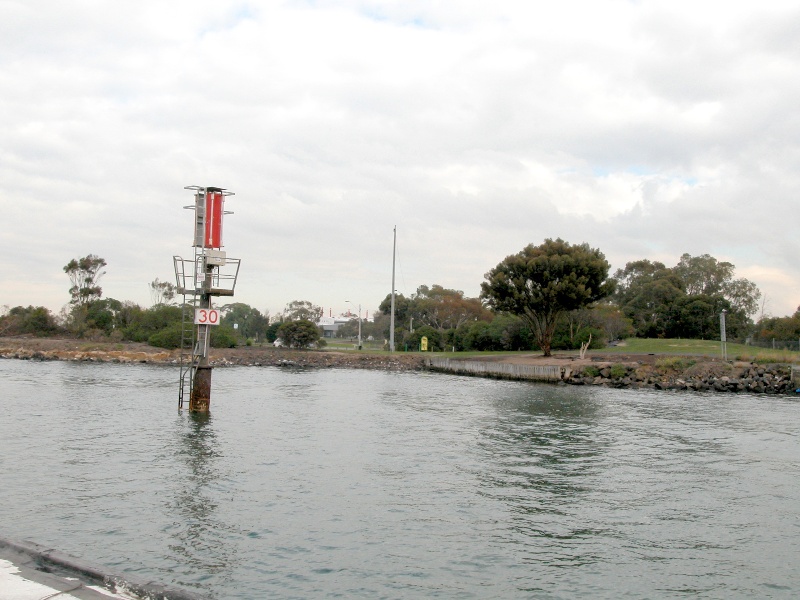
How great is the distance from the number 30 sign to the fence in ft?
89.3

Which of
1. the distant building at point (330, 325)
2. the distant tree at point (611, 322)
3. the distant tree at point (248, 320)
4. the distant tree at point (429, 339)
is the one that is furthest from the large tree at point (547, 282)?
the distant building at point (330, 325)

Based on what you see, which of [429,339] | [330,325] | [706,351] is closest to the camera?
[706,351]

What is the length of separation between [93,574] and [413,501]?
620 cm

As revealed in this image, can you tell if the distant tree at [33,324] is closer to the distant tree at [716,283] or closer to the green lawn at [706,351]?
the green lawn at [706,351]

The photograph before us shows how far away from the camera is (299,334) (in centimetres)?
7600

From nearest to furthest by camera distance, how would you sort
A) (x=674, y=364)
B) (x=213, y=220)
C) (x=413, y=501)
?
(x=413, y=501), (x=213, y=220), (x=674, y=364)

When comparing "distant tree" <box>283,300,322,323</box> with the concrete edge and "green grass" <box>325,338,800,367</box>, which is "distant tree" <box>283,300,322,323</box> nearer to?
"green grass" <box>325,338,800,367</box>

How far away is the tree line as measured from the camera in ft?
182

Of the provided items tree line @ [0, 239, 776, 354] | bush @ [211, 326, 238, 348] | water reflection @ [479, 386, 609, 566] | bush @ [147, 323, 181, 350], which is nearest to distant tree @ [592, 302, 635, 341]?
tree line @ [0, 239, 776, 354]

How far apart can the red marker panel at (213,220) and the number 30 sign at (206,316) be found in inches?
86.3

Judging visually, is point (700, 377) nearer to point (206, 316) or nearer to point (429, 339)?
point (206, 316)

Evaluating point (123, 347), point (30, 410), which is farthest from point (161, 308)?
point (30, 410)

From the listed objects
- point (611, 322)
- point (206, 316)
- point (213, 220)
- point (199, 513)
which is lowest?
point (199, 513)

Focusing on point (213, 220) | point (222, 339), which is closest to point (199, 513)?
point (213, 220)
